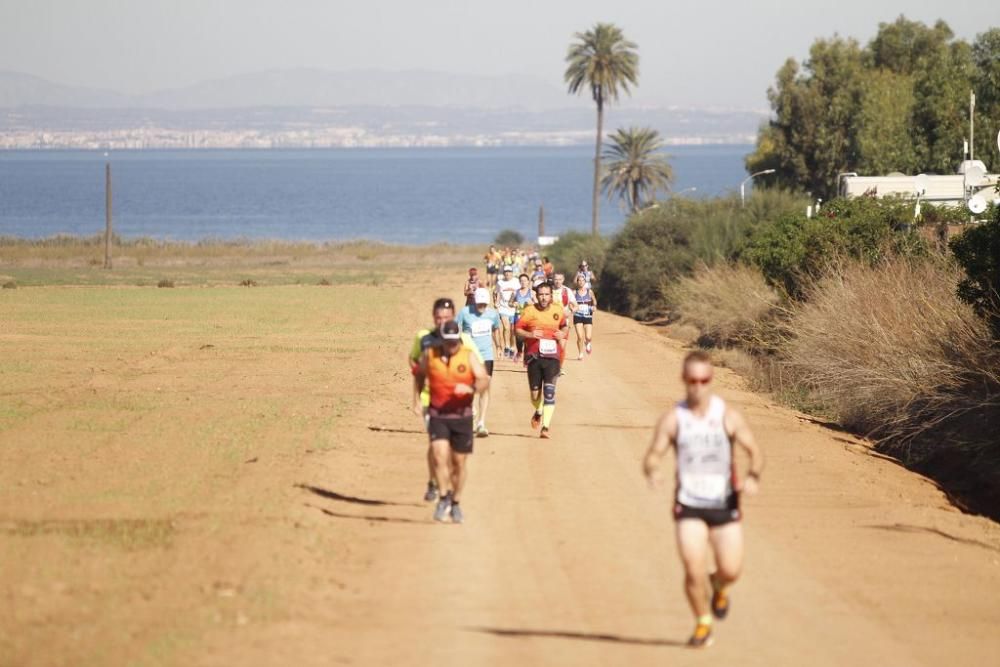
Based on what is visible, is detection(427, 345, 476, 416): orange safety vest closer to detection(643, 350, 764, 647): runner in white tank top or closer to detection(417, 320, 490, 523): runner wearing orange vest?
detection(417, 320, 490, 523): runner wearing orange vest

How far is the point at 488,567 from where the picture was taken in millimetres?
11250

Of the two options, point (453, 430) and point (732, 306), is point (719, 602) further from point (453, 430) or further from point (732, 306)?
point (732, 306)

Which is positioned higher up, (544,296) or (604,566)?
(544,296)

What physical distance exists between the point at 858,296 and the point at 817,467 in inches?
297

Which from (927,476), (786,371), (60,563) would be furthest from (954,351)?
(60,563)

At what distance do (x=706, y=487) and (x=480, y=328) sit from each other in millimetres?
8046

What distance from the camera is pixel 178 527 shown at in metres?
12.4

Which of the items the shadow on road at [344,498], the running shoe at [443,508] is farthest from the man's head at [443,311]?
Result: the shadow on road at [344,498]

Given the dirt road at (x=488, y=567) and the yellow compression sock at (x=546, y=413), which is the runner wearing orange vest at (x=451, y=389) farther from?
the yellow compression sock at (x=546, y=413)

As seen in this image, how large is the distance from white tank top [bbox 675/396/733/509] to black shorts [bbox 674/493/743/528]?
0.03 m

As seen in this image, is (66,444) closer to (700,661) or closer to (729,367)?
(700,661)

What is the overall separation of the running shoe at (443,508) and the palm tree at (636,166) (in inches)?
3461

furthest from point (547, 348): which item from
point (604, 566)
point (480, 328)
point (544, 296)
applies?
point (604, 566)

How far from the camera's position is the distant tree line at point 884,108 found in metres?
69.4
